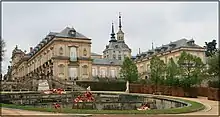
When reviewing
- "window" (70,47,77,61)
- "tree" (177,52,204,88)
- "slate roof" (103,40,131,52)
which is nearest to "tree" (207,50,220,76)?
"tree" (177,52,204,88)

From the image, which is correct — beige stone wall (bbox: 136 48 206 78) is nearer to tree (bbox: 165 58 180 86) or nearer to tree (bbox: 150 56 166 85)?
tree (bbox: 150 56 166 85)

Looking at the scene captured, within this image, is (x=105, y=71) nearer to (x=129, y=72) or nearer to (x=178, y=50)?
(x=178, y=50)

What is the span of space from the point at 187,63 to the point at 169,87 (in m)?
3.72

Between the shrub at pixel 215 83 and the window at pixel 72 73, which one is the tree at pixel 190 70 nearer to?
the shrub at pixel 215 83

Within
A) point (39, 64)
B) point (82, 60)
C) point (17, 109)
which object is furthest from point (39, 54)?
point (17, 109)

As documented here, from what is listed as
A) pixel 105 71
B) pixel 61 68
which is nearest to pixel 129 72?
pixel 61 68

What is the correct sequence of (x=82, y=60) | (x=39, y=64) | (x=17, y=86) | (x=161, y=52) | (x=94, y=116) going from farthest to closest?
(x=161, y=52), (x=39, y=64), (x=82, y=60), (x=17, y=86), (x=94, y=116)

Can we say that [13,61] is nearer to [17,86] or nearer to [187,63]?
[17,86]

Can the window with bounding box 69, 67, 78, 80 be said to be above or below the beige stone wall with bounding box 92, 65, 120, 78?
below

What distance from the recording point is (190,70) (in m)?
30.7

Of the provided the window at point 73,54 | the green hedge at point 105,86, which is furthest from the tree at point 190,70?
the window at point 73,54

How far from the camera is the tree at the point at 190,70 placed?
2831 cm

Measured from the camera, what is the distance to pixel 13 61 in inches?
3184

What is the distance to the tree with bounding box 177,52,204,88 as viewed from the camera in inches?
1115
